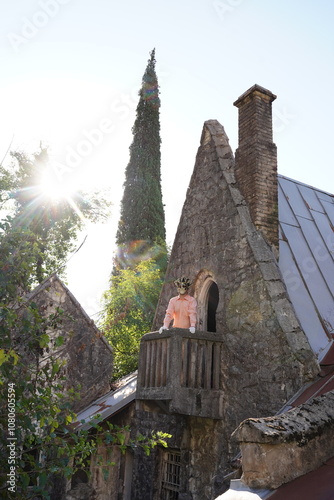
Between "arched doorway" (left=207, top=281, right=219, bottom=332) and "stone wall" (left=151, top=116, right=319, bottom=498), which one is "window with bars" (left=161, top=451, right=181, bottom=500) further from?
"arched doorway" (left=207, top=281, right=219, bottom=332)

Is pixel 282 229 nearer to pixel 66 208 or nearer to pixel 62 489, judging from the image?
pixel 62 489

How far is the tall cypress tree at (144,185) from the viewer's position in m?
25.3

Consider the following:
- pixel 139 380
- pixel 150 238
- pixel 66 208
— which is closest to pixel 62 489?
pixel 139 380

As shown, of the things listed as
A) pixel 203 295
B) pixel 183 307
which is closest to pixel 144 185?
pixel 203 295

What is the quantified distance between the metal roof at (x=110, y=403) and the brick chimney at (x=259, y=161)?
4831 millimetres

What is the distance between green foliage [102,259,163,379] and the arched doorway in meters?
5.71

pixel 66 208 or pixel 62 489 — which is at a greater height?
pixel 66 208

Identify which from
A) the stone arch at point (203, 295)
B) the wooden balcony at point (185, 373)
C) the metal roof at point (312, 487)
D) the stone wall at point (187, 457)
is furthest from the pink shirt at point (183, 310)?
the metal roof at point (312, 487)

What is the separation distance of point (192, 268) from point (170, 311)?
140 cm

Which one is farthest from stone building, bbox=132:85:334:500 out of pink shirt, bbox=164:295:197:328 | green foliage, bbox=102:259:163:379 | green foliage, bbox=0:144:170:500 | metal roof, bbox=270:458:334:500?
green foliage, bbox=102:259:163:379

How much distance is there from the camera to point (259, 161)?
27.2 feet

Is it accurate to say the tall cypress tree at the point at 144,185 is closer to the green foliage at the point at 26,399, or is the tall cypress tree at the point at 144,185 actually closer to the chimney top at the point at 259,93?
the chimney top at the point at 259,93

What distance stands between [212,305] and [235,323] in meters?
2.32

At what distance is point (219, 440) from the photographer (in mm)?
7621
